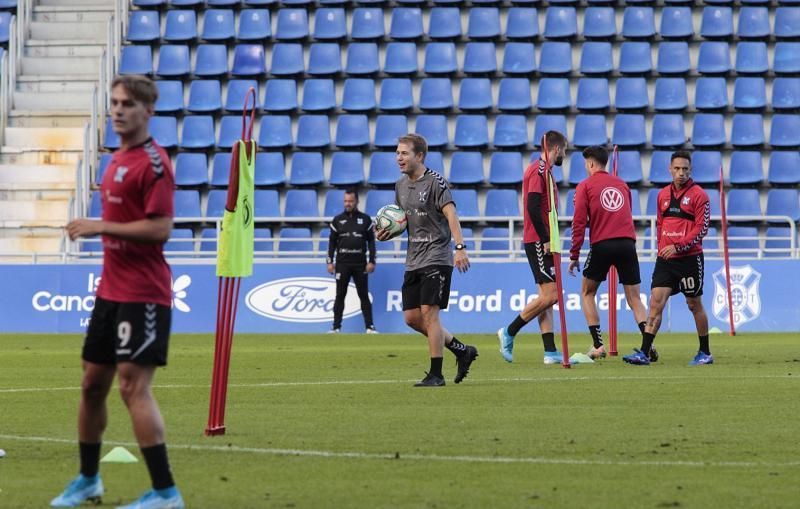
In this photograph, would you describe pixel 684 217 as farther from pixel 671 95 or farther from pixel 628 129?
pixel 671 95

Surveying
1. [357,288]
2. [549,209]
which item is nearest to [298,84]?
[357,288]

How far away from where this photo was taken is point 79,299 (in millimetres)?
24766

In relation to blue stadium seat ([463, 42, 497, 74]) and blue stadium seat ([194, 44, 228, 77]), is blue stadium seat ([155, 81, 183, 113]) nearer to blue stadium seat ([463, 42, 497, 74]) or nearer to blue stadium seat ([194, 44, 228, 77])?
blue stadium seat ([194, 44, 228, 77])

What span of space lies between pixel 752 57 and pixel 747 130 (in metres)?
1.67

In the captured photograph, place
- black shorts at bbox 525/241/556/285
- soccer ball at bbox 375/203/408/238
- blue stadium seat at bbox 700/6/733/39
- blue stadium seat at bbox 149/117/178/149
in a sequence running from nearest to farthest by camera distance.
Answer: soccer ball at bbox 375/203/408/238 < black shorts at bbox 525/241/556/285 < blue stadium seat at bbox 149/117/178/149 < blue stadium seat at bbox 700/6/733/39

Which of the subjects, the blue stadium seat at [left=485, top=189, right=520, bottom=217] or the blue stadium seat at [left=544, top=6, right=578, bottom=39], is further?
the blue stadium seat at [left=544, top=6, right=578, bottom=39]

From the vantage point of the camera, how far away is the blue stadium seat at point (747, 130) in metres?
28.7

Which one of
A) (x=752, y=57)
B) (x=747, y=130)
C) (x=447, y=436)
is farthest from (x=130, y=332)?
(x=752, y=57)

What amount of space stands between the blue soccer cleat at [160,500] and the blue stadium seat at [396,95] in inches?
914

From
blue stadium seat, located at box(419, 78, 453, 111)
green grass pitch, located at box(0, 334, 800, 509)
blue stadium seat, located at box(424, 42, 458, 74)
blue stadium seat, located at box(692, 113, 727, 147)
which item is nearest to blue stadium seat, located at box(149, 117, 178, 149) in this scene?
blue stadium seat, located at box(419, 78, 453, 111)

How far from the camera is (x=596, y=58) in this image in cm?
2956

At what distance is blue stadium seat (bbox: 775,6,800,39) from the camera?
3003 cm

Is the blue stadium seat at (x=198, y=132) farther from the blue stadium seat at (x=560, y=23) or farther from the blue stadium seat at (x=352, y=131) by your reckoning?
the blue stadium seat at (x=560, y=23)

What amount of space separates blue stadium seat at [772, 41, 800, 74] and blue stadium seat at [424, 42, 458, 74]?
6217 millimetres
